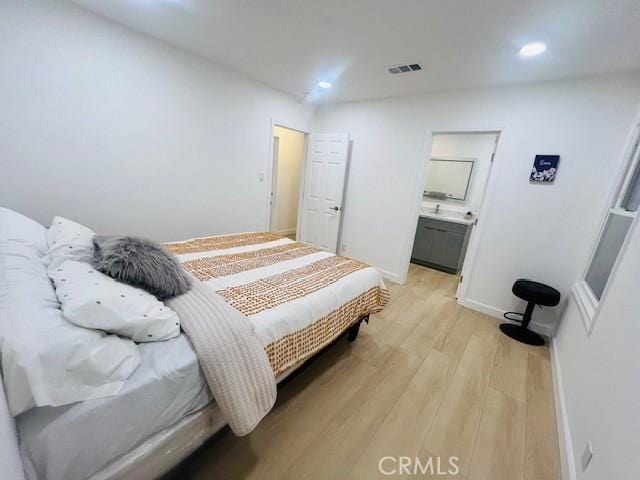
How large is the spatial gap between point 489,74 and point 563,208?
4.80ft

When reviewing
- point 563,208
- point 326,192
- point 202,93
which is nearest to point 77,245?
point 202,93

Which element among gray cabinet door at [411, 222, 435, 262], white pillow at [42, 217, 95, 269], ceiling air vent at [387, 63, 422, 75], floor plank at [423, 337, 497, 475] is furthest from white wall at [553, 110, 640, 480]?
gray cabinet door at [411, 222, 435, 262]

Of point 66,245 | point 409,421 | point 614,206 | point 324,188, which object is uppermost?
point 614,206

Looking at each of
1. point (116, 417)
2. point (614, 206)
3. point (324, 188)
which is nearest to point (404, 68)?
point (324, 188)

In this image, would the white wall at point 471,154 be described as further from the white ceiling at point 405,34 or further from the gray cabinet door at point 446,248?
the white ceiling at point 405,34

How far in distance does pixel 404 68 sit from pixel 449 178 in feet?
8.31

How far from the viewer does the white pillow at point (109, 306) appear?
896mm

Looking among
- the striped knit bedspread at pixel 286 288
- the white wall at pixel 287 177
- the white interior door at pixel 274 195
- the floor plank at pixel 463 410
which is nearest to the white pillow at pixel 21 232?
the striped knit bedspread at pixel 286 288

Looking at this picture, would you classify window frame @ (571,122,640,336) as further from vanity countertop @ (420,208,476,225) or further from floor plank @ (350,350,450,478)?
vanity countertop @ (420,208,476,225)

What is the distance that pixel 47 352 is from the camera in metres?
0.75

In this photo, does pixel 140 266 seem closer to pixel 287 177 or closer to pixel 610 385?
pixel 610 385

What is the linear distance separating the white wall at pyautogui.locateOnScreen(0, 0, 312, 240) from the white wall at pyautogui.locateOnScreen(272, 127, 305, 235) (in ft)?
5.59

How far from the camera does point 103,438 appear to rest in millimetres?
822

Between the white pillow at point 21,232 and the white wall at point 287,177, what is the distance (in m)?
3.83
